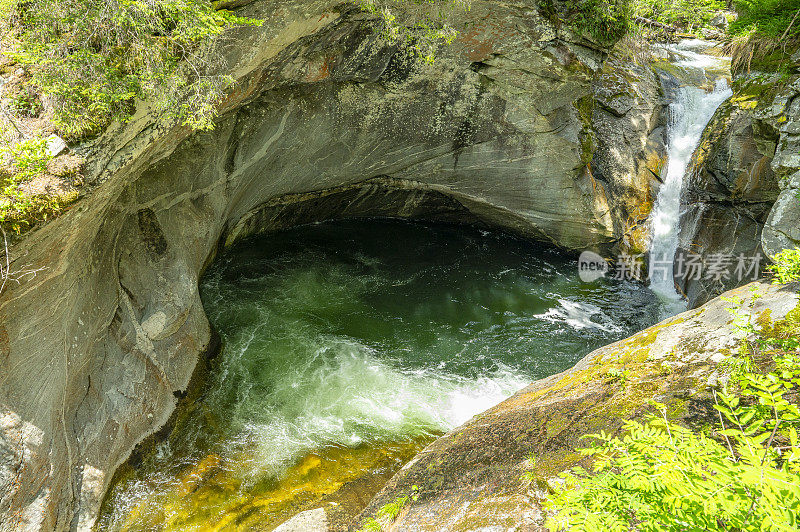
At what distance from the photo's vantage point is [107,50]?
432 cm

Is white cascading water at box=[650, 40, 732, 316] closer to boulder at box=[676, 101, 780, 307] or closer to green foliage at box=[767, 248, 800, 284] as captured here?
boulder at box=[676, 101, 780, 307]

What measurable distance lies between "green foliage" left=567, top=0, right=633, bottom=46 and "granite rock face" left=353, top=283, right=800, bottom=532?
5522mm

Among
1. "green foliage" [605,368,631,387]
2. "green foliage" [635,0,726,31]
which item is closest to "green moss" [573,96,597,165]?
"green foliage" [635,0,726,31]

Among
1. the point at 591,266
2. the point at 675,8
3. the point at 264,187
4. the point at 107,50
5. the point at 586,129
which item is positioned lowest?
the point at 591,266

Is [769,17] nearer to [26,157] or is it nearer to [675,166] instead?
[675,166]

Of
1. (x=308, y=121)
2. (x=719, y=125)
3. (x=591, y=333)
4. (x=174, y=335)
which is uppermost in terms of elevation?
(x=308, y=121)

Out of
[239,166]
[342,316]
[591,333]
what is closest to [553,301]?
[591,333]

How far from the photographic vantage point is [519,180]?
33.5 ft

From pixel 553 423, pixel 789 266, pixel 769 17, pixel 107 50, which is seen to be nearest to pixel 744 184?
pixel 769 17

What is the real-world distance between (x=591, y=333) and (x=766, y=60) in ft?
17.8

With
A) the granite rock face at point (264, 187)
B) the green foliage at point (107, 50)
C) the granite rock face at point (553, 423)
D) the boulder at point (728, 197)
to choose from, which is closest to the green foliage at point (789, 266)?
the granite rock face at point (553, 423)

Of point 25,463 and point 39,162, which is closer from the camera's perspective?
point 39,162

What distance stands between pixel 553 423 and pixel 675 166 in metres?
8.64

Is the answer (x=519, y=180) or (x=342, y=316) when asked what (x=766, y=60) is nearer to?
(x=519, y=180)
